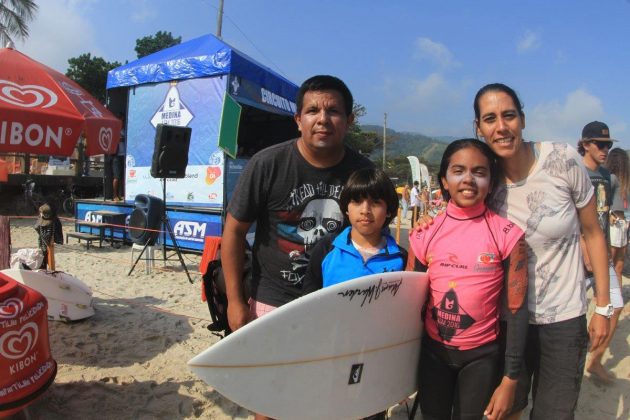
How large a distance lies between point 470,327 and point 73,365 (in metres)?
2.78


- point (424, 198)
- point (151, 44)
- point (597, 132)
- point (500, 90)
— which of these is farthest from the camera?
point (151, 44)

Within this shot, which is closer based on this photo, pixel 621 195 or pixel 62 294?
pixel 62 294

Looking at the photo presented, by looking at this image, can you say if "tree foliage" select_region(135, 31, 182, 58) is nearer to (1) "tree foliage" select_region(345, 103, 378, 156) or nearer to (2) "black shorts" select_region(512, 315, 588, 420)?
(1) "tree foliage" select_region(345, 103, 378, 156)

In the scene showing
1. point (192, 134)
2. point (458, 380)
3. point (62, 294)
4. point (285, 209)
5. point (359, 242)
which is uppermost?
point (192, 134)

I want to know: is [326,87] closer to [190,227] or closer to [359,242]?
[359,242]

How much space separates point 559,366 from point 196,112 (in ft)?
23.4

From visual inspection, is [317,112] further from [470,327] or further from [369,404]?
[369,404]

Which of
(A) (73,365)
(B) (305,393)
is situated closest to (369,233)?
(B) (305,393)

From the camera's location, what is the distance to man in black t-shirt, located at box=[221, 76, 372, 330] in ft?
5.13

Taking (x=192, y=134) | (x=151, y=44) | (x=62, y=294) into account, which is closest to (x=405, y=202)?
(x=192, y=134)

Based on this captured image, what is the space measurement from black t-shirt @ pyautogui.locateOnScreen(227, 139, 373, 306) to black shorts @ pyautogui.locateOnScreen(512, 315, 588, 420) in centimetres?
84

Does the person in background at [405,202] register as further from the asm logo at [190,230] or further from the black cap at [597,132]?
the black cap at [597,132]

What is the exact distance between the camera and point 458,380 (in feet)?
4.61

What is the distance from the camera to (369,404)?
5.00 feet
